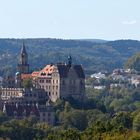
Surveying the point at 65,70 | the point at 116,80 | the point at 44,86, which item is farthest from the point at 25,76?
the point at 116,80

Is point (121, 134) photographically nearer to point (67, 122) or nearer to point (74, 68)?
point (67, 122)

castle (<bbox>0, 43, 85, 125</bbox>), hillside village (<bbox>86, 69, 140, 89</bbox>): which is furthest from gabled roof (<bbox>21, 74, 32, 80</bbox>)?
hillside village (<bbox>86, 69, 140, 89</bbox>)

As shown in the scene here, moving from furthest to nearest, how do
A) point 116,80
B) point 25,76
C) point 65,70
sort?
point 116,80 < point 25,76 < point 65,70

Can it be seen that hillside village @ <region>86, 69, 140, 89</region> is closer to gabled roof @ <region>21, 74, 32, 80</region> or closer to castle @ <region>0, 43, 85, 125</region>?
gabled roof @ <region>21, 74, 32, 80</region>

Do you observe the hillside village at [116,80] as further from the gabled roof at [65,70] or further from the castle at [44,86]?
the gabled roof at [65,70]

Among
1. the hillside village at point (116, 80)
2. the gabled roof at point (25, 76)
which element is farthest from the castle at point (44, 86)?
the hillside village at point (116, 80)

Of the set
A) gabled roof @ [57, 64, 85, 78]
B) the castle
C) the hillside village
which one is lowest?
the hillside village

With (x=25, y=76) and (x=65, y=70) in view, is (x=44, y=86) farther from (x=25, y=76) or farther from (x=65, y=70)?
(x=25, y=76)

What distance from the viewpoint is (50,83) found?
121 metres

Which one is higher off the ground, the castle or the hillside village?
the castle

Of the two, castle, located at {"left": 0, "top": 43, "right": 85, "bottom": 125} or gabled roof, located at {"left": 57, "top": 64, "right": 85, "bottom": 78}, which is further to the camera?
gabled roof, located at {"left": 57, "top": 64, "right": 85, "bottom": 78}

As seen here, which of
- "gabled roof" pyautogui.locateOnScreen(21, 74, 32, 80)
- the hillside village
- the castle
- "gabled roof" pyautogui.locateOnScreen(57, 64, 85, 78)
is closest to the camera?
the castle

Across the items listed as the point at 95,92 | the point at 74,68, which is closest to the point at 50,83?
the point at 74,68

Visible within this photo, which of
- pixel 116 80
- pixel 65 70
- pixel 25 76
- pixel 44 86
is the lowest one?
pixel 116 80
